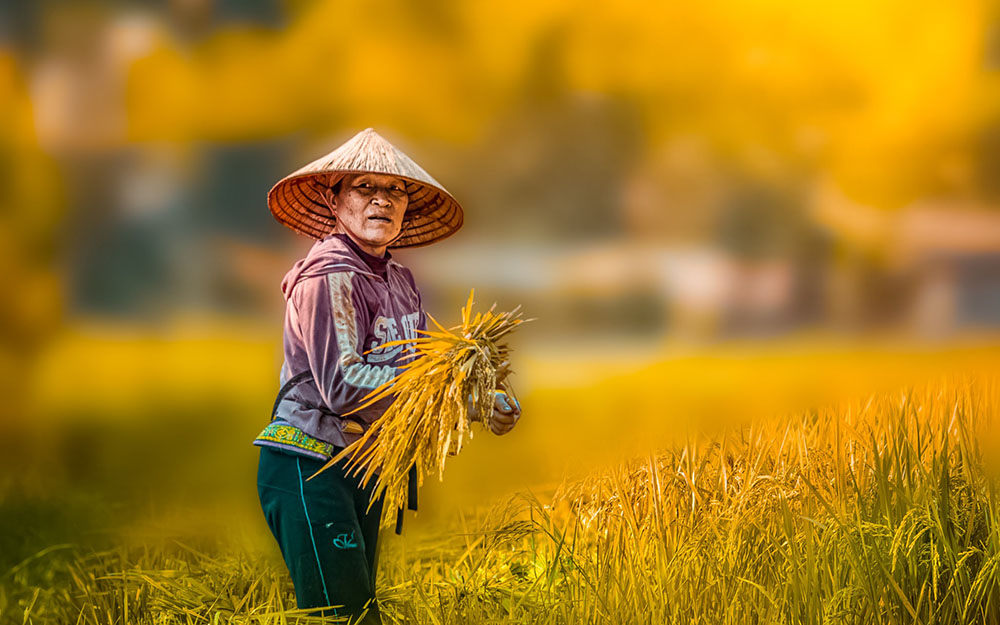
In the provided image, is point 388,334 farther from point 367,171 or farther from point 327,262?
point 367,171

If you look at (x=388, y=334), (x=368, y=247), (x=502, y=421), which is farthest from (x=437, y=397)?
(x=368, y=247)

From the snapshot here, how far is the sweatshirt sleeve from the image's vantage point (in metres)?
2.51

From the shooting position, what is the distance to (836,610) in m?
2.81

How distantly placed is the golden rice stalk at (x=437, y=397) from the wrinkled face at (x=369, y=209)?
37cm

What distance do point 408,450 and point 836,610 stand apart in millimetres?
1392

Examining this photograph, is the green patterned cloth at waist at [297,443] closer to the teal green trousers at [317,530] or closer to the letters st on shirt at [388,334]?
the teal green trousers at [317,530]

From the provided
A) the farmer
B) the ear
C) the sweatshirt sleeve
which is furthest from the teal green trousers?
the ear

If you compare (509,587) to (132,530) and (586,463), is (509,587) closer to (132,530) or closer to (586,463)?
(586,463)

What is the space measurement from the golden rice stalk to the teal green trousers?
11 cm

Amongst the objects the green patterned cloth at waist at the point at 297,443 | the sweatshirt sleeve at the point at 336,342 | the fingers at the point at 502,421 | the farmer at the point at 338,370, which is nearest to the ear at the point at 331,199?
the farmer at the point at 338,370

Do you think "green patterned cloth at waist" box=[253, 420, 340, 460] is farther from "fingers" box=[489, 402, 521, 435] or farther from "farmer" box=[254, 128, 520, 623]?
"fingers" box=[489, 402, 521, 435]

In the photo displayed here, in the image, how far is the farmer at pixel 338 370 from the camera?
2.54 m

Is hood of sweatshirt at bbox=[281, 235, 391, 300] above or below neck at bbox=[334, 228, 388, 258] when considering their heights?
below

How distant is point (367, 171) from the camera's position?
2645mm
